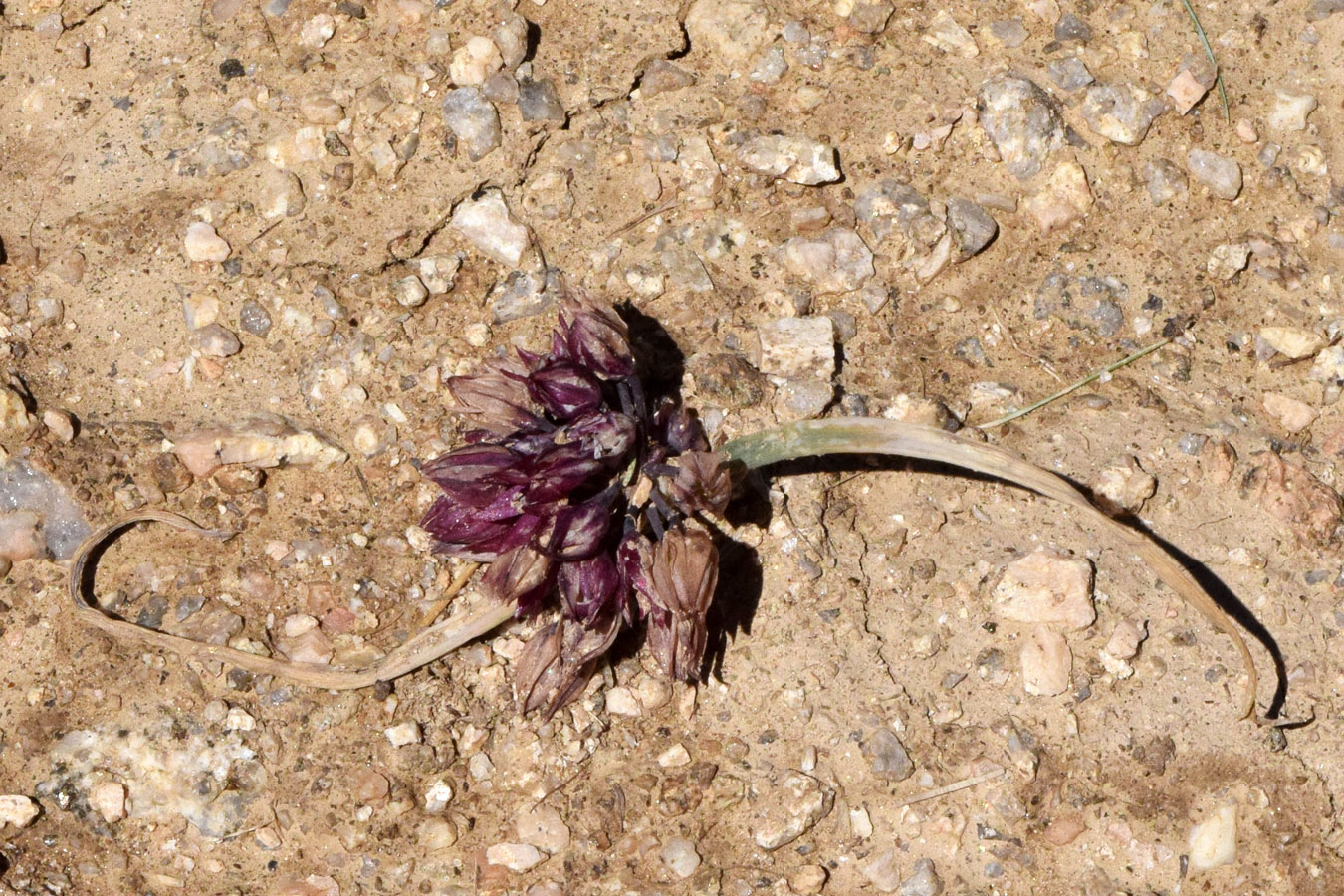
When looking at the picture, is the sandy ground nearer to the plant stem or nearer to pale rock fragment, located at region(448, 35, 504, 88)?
pale rock fragment, located at region(448, 35, 504, 88)

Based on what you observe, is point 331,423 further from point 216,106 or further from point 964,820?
point 964,820

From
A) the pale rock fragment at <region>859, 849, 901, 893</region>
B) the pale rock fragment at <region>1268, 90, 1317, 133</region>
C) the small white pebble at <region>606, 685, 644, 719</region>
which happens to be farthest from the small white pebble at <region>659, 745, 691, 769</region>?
the pale rock fragment at <region>1268, 90, 1317, 133</region>

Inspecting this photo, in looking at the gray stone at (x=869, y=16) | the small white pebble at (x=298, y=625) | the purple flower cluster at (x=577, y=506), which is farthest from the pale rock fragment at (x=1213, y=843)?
the gray stone at (x=869, y=16)

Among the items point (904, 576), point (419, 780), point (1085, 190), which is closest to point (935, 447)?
point (904, 576)

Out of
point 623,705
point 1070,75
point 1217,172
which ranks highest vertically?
point 1070,75

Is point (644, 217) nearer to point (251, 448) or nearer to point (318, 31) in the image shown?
point (318, 31)

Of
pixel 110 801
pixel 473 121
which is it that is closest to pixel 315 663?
pixel 110 801
